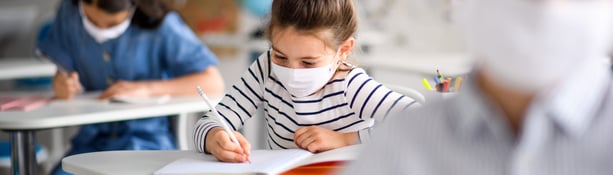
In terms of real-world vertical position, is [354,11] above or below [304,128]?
above

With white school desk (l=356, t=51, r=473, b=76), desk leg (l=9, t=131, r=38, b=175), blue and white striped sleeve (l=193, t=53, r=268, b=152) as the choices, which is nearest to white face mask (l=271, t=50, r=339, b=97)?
blue and white striped sleeve (l=193, t=53, r=268, b=152)

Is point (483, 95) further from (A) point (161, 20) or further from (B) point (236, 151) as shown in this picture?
(A) point (161, 20)

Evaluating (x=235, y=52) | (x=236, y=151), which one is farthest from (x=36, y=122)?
(x=235, y=52)

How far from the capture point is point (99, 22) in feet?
8.80

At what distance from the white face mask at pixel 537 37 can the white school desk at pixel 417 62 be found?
107 inches

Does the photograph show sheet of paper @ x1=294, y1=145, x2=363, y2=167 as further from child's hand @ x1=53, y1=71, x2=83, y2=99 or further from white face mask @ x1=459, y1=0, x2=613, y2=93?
child's hand @ x1=53, y1=71, x2=83, y2=99

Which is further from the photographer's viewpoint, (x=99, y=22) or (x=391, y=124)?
(x=99, y=22)

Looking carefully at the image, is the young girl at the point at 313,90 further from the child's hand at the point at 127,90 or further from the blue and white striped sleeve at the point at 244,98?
the child's hand at the point at 127,90

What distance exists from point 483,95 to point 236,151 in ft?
2.86

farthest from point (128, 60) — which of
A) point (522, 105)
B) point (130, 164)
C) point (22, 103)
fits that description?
point (522, 105)

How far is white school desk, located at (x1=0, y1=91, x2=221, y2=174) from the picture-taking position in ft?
7.23

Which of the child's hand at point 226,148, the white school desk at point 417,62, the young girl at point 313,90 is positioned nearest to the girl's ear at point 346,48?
the young girl at point 313,90

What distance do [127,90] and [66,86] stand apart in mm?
178

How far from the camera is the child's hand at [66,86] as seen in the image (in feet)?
8.50
